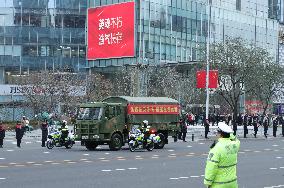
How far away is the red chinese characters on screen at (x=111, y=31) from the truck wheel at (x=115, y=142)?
43953 millimetres

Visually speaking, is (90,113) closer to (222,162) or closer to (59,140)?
(59,140)

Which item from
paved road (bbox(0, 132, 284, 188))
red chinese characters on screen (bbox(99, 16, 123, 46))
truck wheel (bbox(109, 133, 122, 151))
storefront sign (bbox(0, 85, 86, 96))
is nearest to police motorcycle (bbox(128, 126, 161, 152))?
truck wheel (bbox(109, 133, 122, 151))

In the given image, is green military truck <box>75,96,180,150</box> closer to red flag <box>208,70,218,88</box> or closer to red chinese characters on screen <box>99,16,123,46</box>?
red flag <box>208,70,218,88</box>

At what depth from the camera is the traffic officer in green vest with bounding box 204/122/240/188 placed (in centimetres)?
819

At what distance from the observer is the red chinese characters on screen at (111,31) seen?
75.2 metres

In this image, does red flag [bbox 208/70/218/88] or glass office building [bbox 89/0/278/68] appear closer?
red flag [bbox 208/70/218/88]

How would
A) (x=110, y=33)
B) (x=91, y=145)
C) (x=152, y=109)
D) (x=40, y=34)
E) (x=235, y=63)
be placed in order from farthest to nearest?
1. (x=40, y=34)
2. (x=110, y=33)
3. (x=235, y=63)
4. (x=152, y=109)
5. (x=91, y=145)

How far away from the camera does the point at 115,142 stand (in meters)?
31.0

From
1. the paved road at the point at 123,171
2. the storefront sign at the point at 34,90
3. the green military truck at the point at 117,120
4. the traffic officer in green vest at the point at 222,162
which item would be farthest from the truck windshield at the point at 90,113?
the storefront sign at the point at 34,90

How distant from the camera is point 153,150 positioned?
103ft

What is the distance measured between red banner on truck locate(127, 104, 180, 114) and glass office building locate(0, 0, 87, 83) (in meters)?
47.6

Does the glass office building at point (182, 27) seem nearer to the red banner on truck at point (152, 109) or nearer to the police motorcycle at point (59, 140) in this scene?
the red banner on truck at point (152, 109)

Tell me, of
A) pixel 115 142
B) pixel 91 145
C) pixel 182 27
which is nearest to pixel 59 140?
pixel 91 145

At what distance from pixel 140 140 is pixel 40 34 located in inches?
2158
